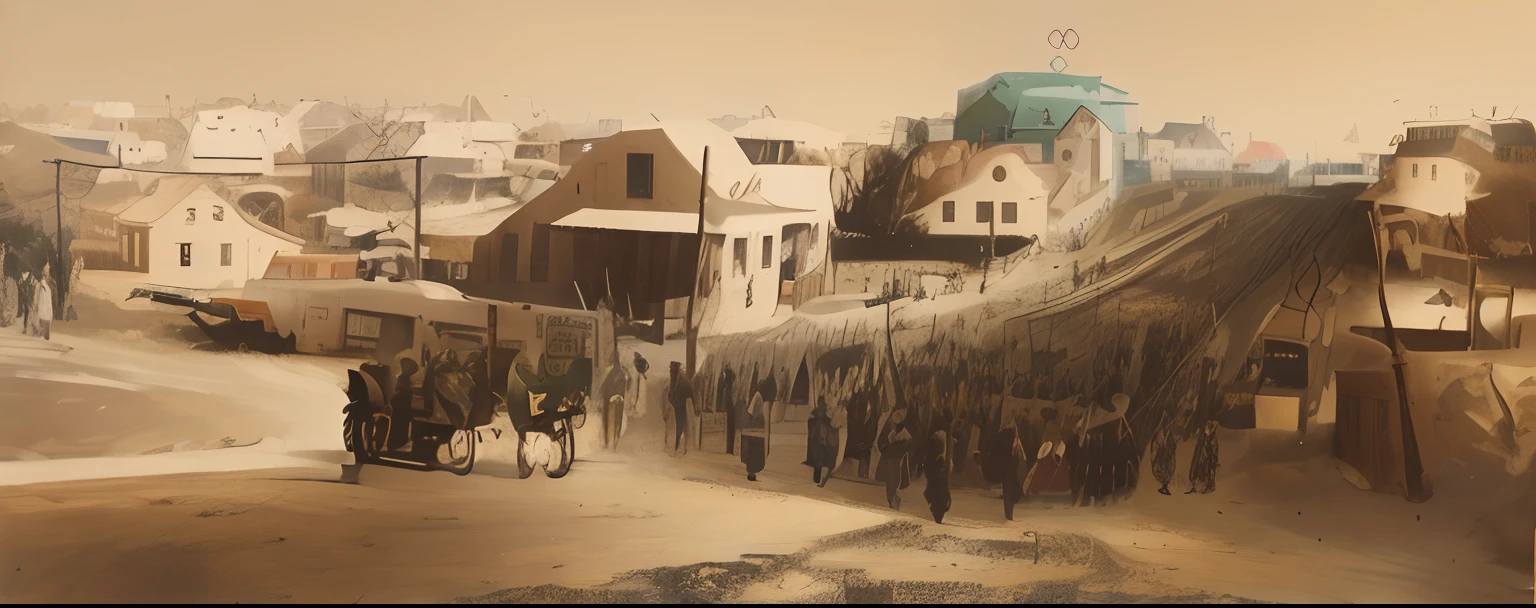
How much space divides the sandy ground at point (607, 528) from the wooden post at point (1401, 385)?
0.10m

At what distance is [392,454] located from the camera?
3516 millimetres

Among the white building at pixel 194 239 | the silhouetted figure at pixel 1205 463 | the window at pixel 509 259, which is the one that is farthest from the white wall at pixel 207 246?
the silhouetted figure at pixel 1205 463

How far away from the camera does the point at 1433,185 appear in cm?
335

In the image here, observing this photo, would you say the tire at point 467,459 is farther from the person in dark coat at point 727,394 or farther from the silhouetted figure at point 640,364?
the person in dark coat at point 727,394

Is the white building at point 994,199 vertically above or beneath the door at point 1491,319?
above

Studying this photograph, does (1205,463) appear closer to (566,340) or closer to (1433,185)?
(1433,185)

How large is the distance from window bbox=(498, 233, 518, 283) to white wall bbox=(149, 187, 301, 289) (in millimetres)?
687

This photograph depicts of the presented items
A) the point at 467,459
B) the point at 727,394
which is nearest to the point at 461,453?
the point at 467,459

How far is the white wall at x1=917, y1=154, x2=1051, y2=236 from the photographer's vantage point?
133 inches

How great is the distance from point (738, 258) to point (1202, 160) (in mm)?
1517

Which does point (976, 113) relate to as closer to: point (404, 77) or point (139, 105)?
point (404, 77)

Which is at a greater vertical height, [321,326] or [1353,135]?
[1353,135]

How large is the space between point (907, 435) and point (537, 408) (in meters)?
1.21

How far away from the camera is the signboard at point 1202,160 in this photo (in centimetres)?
337
